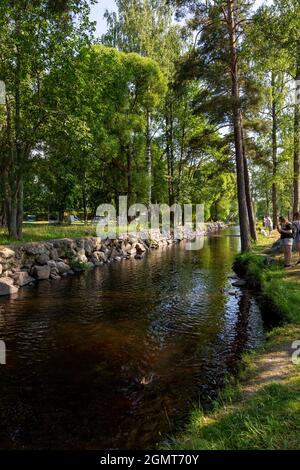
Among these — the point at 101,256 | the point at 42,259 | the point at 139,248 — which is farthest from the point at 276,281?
the point at 139,248

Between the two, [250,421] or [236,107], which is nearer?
[250,421]

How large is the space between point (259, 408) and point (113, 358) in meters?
3.88

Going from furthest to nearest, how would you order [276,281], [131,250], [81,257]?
[131,250] < [81,257] < [276,281]

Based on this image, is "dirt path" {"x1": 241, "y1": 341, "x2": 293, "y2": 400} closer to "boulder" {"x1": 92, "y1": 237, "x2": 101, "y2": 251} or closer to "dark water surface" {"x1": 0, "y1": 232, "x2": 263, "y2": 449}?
"dark water surface" {"x1": 0, "y1": 232, "x2": 263, "y2": 449}

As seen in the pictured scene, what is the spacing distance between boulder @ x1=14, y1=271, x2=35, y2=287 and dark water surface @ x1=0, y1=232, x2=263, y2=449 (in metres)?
0.73

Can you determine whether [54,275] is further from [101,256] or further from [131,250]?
[131,250]

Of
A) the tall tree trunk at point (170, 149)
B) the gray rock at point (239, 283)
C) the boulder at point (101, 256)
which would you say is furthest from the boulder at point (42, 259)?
the tall tree trunk at point (170, 149)

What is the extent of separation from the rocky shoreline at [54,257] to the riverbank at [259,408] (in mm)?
10521

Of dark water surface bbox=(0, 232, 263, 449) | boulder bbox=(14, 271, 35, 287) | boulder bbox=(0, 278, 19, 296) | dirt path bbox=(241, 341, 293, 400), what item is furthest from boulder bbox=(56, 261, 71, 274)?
dirt path bbox=(241, 341, 293, 400)

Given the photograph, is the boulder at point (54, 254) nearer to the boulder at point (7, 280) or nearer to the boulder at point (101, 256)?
the boulder at point (7, 280)

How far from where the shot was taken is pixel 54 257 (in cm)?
1866

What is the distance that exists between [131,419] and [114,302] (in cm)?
714

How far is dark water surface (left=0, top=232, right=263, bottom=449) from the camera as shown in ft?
17.9

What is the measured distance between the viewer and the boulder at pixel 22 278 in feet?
49.7
